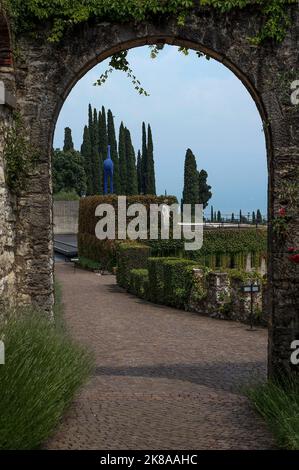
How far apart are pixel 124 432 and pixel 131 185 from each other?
4472 cm

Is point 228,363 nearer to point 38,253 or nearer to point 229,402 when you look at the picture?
point 229,402

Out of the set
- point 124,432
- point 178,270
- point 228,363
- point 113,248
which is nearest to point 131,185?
point 113,248

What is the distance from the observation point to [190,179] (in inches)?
1844

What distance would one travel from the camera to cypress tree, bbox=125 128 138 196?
50.0m

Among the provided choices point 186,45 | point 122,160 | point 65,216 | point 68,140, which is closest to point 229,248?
point 65,216

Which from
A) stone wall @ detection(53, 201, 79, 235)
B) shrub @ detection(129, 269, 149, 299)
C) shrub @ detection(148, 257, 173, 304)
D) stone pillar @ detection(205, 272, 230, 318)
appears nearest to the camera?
stone pillar @ detection(205, 272, 230, 318)

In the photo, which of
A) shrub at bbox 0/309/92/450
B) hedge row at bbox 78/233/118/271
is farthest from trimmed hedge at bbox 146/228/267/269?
shrub at bbox 0/309/92/450

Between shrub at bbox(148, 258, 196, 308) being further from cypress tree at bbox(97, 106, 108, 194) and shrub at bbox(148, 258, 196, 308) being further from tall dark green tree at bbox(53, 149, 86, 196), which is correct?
cypress tree at bbox(97, 106, 108, 194)

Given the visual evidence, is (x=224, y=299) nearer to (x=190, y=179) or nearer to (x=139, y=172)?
(x=190, y=179)

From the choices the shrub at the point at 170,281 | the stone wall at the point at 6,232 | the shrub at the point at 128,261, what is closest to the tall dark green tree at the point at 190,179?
the shrub at the point at 128,261

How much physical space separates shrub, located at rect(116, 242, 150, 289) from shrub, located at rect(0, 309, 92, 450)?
39.3 feet

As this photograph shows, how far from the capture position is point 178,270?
15117mm

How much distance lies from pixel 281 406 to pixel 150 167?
47.0 m

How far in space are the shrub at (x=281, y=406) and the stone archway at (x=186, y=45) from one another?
0.45 m
